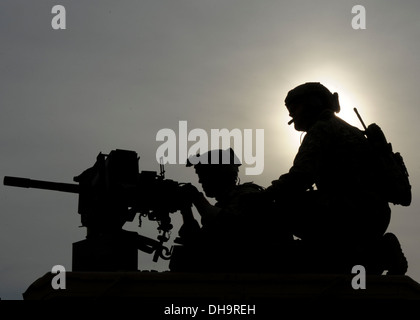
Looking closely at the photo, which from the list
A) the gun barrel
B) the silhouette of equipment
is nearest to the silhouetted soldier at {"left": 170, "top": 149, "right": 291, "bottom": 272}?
the silhouette of equipment

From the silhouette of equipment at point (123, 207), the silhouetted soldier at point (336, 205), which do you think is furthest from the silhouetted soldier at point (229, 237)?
the silhouette of equipment at point (123, 207)

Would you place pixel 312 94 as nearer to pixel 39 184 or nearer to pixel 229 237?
pixel 229 237

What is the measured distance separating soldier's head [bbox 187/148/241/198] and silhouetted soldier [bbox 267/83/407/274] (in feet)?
3.65

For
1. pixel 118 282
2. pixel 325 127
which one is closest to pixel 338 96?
pixel 325 127

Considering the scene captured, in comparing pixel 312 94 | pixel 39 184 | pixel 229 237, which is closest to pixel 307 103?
pixel 312 94

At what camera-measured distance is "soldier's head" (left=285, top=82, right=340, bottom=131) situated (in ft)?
27.8

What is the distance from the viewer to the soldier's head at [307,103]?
8.47 meters

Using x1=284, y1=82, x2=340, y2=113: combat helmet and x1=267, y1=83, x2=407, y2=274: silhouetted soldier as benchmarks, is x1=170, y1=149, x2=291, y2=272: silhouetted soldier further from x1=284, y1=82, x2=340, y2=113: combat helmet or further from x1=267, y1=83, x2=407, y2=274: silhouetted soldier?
x1=284, y1=82, x2=340, y2=113: combat helmet

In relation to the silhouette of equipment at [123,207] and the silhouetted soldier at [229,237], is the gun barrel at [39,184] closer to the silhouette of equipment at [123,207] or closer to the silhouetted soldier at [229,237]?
the silhouette of equipment at [123,207]

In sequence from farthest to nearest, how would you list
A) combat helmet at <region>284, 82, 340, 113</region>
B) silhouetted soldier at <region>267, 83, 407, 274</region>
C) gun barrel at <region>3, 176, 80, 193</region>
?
1. gun barrel at <region>3, 176, 80, 193</region>
2. combat helmet at <region>284, 82, 340, 113</region>
3. silhouetted soldier at <region>267, 83, 407, 274</region>

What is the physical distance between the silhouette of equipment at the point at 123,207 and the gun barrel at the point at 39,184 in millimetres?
1555

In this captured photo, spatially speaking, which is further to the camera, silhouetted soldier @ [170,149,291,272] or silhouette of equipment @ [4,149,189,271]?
silhouette of equipment @ [4,149,189,271]

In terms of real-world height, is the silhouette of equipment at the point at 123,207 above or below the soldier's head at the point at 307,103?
below
